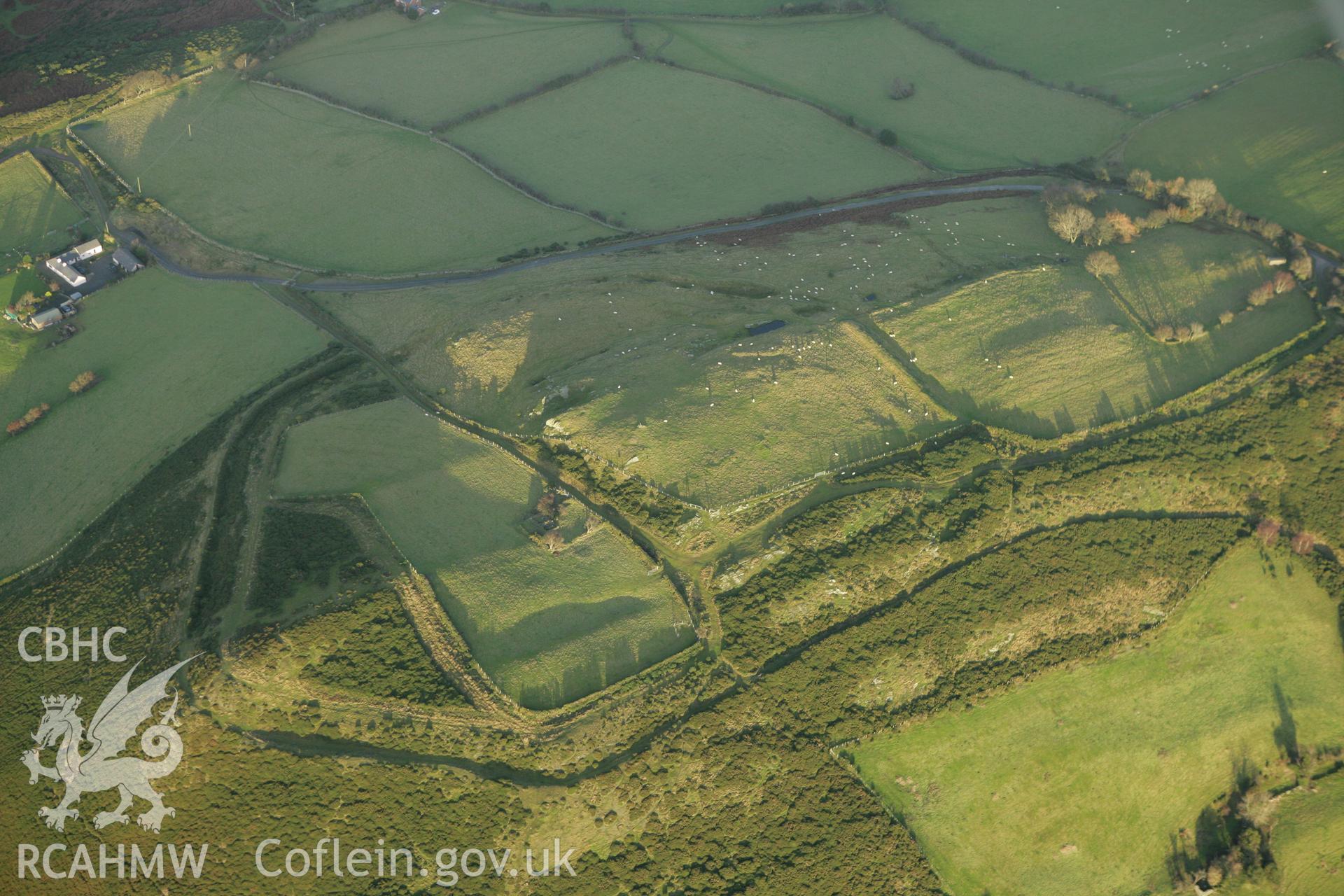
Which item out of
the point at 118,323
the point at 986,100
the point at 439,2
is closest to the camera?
the point at 118,323

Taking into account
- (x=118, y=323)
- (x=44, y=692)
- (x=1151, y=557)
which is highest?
(x=118, y=323)

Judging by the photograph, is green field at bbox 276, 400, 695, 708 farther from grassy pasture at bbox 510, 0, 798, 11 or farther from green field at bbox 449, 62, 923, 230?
grassy pasture at bbox 510, 0, 798, 11

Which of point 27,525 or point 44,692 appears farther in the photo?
point 27,525

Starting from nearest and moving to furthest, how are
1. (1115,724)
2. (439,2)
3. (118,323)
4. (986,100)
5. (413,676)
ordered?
(413,676)
(1115,724)
(118,323)
(986,100)
(439,2)

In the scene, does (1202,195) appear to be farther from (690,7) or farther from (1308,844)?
(690,7)

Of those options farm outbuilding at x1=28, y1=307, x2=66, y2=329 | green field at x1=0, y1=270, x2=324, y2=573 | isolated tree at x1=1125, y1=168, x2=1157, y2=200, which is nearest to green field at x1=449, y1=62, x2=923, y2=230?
isolated tree at x1=1125, y1=168, x2=1157, y2=200

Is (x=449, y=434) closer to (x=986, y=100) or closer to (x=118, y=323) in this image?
(x=118, y=323)

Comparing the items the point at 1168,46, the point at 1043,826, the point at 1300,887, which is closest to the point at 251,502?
the point at 1043,826
